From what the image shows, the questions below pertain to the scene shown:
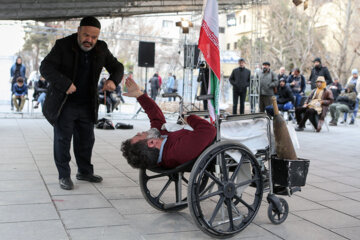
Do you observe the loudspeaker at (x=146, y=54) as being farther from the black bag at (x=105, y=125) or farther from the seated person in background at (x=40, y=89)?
the black bag at (x=105, y=125)

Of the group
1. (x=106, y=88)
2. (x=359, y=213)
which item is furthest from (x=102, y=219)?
(x=359, y=213)

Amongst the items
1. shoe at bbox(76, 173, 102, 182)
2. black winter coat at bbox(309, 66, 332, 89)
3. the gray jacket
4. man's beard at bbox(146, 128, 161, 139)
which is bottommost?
shoe at bbox(76, 173, 102, 182)

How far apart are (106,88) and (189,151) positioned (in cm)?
155

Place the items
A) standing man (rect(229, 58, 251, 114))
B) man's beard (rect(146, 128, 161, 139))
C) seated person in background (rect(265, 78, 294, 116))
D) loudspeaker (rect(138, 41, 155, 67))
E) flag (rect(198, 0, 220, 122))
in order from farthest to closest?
1. loudspeaker (rect(138, 41, 155, 67))
2. standing man (rect(229, 58, 251, 114))
3. seated person in background (rect(265, 78, 294, 116))
4. flag (rect(198, 0, 220, 122))
5. man's beard (rect(146, 128, 161, 139))

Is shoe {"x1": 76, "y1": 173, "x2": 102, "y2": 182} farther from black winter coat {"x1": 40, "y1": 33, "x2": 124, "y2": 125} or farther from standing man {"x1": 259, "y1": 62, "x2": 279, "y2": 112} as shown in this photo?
standing man {"x1": 259, "y1": 62, "x2": 279, "y2": 112}

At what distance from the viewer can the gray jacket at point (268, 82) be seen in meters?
13.1

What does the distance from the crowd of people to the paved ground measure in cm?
509

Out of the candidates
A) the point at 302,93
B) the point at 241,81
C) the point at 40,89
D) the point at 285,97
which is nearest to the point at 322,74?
the point at 285,97

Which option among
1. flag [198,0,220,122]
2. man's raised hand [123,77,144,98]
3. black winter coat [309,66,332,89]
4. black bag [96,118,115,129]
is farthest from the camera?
black winter coat [309,66,332,89]

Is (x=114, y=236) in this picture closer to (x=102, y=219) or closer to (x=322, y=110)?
(x=102, y=219)

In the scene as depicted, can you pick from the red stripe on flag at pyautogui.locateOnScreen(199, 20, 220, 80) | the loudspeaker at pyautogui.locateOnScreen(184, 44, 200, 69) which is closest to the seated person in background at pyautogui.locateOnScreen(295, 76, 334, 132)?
the loudspeaker at pyautogui.locateOnScreen(184, 44, 200, 69)

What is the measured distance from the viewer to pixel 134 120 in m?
14.6

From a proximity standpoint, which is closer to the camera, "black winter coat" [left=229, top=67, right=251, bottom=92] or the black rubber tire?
the black rubber tire

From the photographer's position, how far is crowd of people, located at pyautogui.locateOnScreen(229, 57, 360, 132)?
11.7 metres
